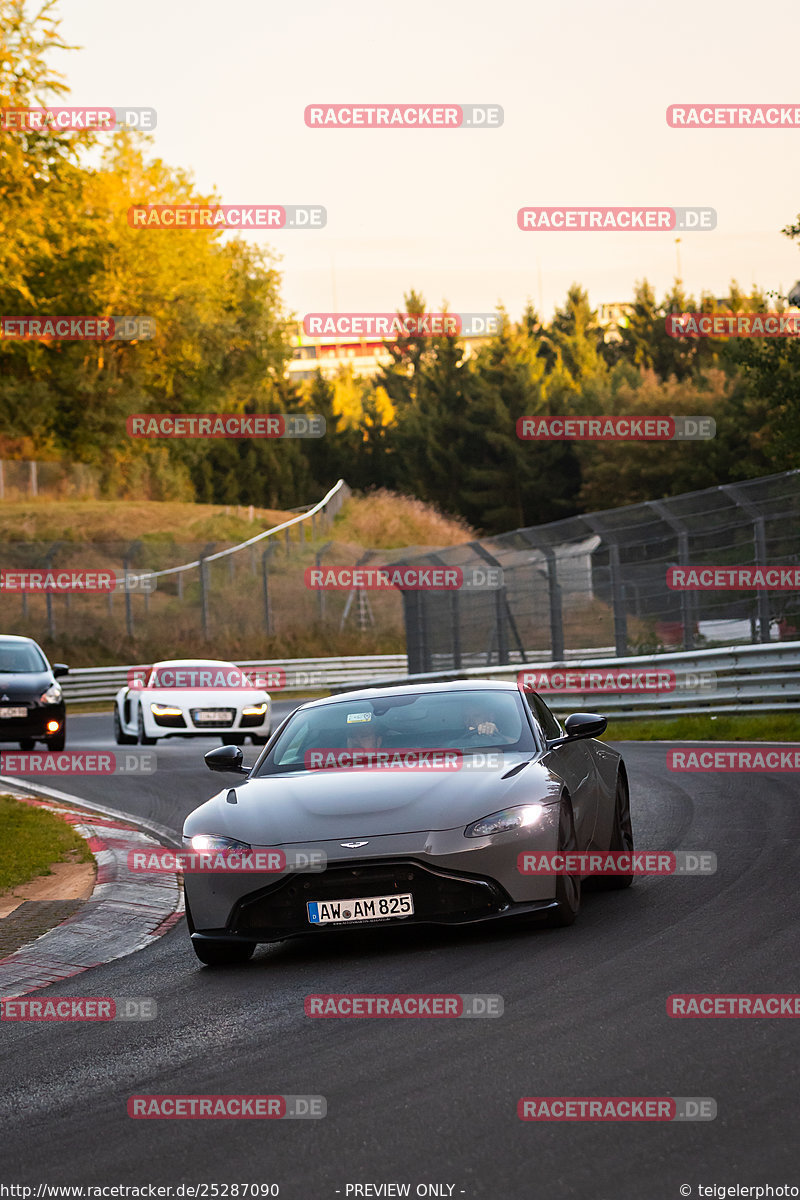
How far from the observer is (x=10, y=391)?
57.2 m

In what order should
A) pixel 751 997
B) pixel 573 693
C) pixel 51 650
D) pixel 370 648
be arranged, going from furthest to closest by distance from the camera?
pixel 370 648
pixel 51 650
pixel 573 693
pixel 751 997

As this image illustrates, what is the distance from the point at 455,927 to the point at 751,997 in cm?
231

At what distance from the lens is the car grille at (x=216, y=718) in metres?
23.7

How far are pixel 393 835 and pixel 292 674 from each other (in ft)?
110

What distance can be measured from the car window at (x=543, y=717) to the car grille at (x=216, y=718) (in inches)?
582

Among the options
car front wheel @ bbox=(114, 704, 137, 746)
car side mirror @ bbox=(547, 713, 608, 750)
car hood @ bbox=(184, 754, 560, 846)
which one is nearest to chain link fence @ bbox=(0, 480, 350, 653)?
car front wheel @ bbox=(114, 704, 137, 746)

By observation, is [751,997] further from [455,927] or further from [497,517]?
[497,517]

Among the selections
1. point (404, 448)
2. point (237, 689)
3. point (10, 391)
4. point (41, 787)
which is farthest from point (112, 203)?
point (41, 787)
